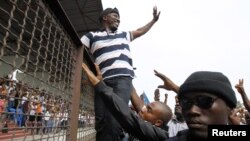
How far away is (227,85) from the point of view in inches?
63.5

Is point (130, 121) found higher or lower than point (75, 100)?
lower

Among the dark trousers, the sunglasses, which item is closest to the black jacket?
the sunglasses

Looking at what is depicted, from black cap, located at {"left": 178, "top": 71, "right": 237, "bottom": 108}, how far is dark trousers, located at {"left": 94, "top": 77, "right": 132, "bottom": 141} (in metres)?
1.13

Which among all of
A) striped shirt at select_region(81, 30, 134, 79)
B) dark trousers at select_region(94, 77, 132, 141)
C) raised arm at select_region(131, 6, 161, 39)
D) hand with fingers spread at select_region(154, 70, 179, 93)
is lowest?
dark trousers at select_region(94, 77, 132, 141)

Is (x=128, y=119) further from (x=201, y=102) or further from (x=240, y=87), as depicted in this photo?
(x=240, y=87)

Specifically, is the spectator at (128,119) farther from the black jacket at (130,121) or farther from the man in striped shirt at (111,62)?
the man in striped shirt at (111,62)

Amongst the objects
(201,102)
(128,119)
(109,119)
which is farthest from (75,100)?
(201,102)

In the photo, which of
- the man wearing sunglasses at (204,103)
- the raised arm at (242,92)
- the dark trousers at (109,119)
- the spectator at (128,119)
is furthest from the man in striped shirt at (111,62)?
the raised arm at (242,92)

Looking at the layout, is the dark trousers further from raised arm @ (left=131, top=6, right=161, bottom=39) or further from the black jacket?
raised arm @ (left=131, top=6, right=161, bottom=39)

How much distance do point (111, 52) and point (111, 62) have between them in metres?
0.12

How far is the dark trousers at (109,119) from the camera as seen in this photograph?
8.52ft

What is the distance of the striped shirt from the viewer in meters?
2.91

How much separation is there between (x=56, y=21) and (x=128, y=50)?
111cm

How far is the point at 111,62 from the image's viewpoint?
115 inches
